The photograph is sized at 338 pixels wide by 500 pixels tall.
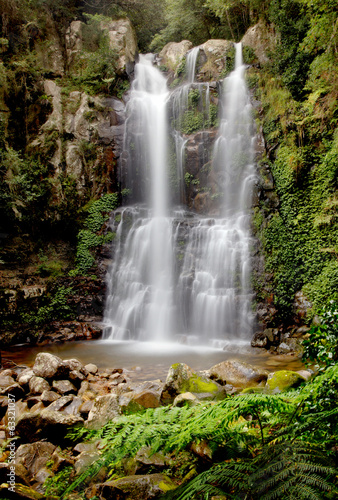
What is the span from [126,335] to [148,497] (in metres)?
9.95

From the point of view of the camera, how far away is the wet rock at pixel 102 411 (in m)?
4.03

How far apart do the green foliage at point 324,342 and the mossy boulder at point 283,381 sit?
1794 mm

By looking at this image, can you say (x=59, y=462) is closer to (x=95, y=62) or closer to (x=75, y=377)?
(x=75, y=377)

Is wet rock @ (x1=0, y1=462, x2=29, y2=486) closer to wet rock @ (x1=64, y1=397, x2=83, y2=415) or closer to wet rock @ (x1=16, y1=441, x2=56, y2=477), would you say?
wet rock @ (x1=16, y1=441, x2=56, y2=477)

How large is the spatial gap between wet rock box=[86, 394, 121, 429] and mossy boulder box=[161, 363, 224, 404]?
0.74 metres

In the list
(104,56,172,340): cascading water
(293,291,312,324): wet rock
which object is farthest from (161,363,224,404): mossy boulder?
(104,56,172,340): cascading water

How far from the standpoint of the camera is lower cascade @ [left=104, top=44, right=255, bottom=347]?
11.2 m

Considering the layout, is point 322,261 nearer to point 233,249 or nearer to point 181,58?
point 233,249

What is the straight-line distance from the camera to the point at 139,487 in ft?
7.58

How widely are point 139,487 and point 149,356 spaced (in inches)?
271

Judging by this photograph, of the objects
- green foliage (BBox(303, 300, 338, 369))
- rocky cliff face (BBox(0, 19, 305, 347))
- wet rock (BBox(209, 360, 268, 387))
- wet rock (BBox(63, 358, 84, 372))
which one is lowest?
wet rock (BBox(63, 358, 84, 372))

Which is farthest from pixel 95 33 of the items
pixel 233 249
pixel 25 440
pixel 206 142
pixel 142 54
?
pixel 25 440

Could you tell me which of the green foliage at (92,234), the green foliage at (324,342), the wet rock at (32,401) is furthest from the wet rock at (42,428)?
the green foliage at (92,234)

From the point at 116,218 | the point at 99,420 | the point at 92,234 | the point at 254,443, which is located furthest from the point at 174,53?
the point at 254,443
